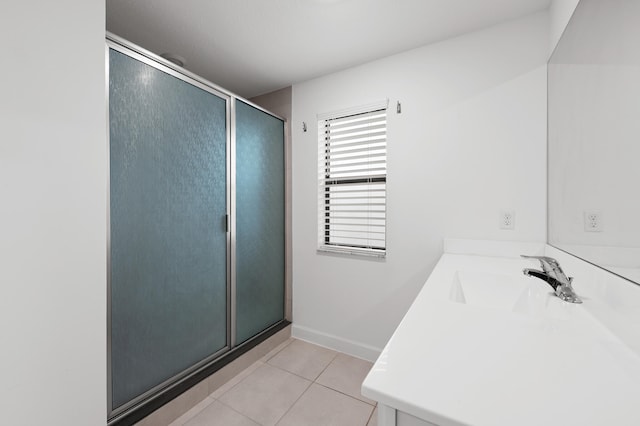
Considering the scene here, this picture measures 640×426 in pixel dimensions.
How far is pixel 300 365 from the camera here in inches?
79.2

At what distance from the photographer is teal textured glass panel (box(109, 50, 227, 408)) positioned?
50.4 inches

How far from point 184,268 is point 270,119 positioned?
1.42m

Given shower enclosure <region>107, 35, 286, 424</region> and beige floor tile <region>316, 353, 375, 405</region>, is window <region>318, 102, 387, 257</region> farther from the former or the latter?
beige floor tile <region>316, 353, 375, 405</region>

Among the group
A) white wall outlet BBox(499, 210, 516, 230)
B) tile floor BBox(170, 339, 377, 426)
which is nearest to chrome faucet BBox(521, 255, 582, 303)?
white wall outlet BBox(499, 210, 516, 230)

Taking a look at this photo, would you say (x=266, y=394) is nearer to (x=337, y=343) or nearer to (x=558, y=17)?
(x=337, y=343)

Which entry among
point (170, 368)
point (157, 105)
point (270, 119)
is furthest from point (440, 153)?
point (170, 368)

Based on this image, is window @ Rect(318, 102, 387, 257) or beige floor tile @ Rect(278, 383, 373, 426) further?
window @ Rect(318, 102, 387, 257)

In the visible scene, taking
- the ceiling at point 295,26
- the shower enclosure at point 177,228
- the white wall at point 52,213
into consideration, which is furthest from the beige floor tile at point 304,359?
the ceiling at point 295,26

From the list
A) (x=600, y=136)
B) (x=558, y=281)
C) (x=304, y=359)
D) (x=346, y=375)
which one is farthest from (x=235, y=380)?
(x=600, y=136)

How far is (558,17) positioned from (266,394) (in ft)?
8.90

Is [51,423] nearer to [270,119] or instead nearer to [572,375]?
[572,375]

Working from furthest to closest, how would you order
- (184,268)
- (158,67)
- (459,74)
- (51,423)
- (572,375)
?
(459,74) < (184,268) < (158,67) < (51,423) < (572,375)

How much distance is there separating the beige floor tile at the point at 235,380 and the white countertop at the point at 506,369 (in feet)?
5.07

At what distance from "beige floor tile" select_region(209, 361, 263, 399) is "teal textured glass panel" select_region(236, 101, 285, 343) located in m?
0.21
